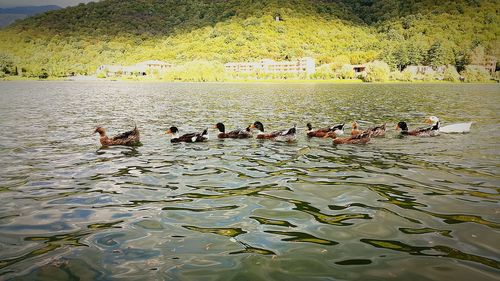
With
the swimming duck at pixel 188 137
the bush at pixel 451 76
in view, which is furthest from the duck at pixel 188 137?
the bush at pixel 451 76

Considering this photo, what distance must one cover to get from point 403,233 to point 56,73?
689 feet

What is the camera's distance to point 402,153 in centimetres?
1493

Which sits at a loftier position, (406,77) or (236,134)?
(406,77)

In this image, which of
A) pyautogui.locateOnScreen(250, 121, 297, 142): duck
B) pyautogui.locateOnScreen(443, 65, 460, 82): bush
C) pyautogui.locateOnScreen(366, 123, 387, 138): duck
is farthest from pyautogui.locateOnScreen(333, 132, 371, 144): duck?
pyautogui.locateOnScreen(443, 65, 460, 82): bush

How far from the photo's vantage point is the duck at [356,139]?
1675 cm

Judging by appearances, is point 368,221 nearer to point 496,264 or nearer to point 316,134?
point 496,264

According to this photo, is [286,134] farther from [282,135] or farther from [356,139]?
[356,139]

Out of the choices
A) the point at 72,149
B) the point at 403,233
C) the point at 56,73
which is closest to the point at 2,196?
the point at 72,149

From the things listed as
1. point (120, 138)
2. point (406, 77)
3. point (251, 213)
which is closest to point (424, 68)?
point (406, 77)

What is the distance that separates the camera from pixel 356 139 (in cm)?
1677

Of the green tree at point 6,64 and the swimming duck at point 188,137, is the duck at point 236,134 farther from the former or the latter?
the green tree at point 6,64

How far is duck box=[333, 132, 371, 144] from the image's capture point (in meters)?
16.8

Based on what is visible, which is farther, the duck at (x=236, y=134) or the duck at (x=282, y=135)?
the duck at (x=236, y=134)

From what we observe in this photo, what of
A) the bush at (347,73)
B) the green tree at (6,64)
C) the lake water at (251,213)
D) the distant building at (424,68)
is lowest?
the lake water at (251,213)
